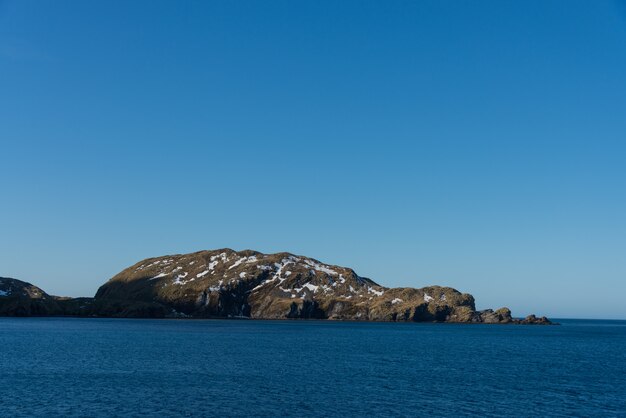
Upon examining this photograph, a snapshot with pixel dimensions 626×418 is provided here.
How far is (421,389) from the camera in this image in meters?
76.9

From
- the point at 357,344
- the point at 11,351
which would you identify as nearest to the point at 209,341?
the point at 357,344

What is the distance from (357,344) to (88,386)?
293 ft

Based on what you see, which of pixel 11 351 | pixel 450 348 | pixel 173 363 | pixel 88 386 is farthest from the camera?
pixel 450 348

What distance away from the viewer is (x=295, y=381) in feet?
268

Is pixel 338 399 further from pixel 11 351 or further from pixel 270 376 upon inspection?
pixel 11 351

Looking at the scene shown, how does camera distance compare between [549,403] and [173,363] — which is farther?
[173,363]

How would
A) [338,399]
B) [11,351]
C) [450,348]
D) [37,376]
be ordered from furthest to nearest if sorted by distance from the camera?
[450,348] < [11,351] < [37,376] < [338,399]

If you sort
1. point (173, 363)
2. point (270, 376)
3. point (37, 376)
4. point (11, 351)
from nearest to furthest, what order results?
point (37, 376)
point (270, 376)
point (173, 363)
point (11, 351)

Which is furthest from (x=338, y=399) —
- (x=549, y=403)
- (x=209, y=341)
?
(x=209, y=341)

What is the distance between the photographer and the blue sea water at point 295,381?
62938mm

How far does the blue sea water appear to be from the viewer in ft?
206

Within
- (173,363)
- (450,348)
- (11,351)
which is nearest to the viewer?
(173,363)

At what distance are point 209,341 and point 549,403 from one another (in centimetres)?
10020

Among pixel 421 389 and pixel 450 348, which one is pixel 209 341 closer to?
pixel 450 348
